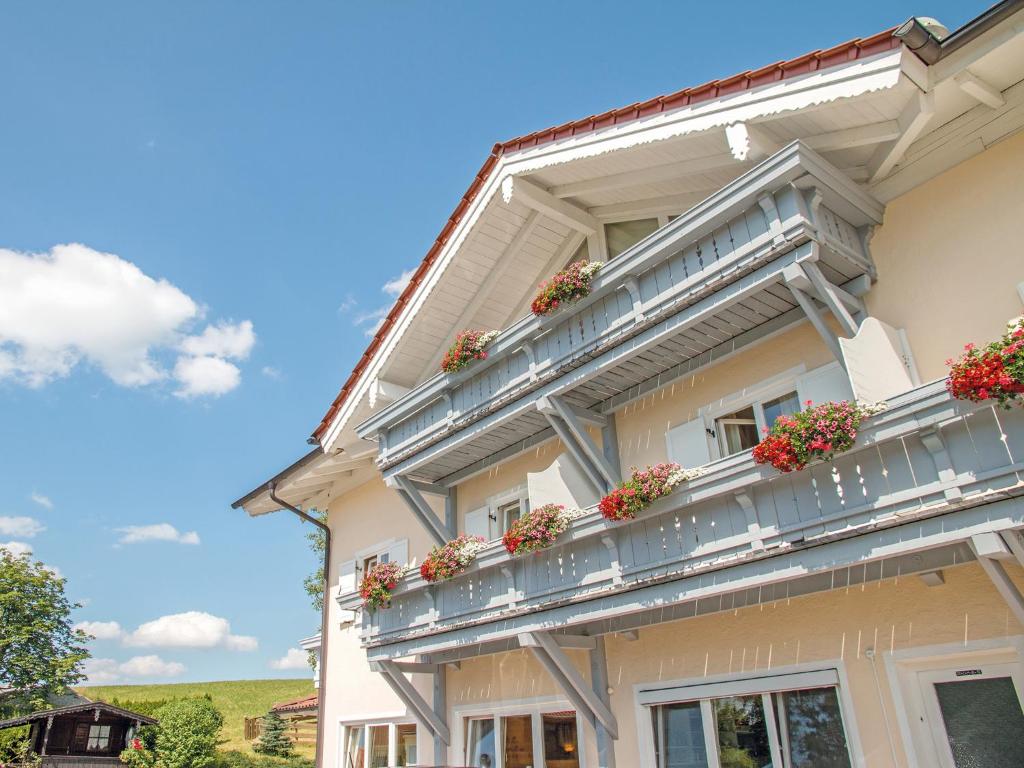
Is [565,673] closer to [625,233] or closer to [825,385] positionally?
[825,385]

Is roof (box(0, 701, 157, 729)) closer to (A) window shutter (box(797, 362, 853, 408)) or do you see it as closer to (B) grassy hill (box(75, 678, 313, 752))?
(B) grassy hill (box(75, 678, 313, 752))

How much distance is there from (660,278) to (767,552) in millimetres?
3252

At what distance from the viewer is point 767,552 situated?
678 cm

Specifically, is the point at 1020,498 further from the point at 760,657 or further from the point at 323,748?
the point at 323,748

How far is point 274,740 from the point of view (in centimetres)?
3397

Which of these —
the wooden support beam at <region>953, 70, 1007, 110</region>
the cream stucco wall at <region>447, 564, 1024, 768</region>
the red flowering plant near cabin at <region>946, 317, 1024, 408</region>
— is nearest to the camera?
the red flowering plant near cabin at <region>946, 317, 1024, 408</region>

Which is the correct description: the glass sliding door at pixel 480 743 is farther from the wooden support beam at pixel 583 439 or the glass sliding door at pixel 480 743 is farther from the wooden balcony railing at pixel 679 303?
the wooden support beam at pixel 583 439

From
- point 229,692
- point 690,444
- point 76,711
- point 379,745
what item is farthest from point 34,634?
point 690,444

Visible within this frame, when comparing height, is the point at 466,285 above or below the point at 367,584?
above

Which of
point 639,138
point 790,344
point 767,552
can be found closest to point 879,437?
point 767,552

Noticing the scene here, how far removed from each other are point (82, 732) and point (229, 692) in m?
22.8

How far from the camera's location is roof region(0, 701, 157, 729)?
25766mm

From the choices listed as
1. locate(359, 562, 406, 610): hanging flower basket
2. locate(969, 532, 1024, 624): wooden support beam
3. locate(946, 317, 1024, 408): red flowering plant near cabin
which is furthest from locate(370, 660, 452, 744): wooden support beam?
locate(946, 317, 1024, 408): red flowering plant near cabin

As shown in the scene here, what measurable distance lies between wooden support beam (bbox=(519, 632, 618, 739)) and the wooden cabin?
24849 millimetres
